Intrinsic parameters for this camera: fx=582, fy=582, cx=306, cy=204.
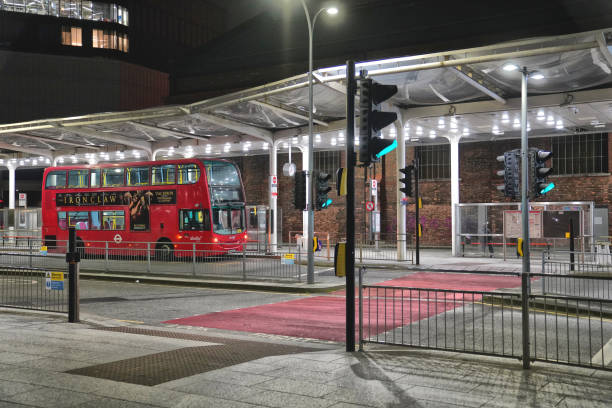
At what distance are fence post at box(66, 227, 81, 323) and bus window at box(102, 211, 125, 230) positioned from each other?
670 inches

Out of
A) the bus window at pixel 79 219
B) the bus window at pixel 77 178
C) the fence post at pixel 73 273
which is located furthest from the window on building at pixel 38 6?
the fence post at pixel 73 273

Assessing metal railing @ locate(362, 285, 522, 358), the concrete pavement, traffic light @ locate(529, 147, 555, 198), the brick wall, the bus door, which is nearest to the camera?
the concrete pavement

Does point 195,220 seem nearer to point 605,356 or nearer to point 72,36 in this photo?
point 605,356

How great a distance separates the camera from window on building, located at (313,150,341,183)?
43.6m

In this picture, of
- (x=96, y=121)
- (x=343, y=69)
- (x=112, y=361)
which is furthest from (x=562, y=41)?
(x=96, y=121)

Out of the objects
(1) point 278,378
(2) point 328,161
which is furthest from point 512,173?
(2) point 328,161

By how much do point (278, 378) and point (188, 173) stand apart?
65.1 ft

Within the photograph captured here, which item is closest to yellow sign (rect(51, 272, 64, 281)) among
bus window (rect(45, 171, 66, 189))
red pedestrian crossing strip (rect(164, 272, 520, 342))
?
red pedestrian crossing strip (rect(164, 272, 520, 342))

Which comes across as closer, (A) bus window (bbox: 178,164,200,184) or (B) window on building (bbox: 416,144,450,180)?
(A) bus window (bbox: 178,164,200,184)

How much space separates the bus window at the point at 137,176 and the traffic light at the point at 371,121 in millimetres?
20061

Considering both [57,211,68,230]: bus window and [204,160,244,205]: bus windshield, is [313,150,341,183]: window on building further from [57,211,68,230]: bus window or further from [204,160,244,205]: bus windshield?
[57,211,68,230]: bus window

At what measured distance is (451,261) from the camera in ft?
88.6

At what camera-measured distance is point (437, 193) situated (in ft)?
131

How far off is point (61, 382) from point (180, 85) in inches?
2094
